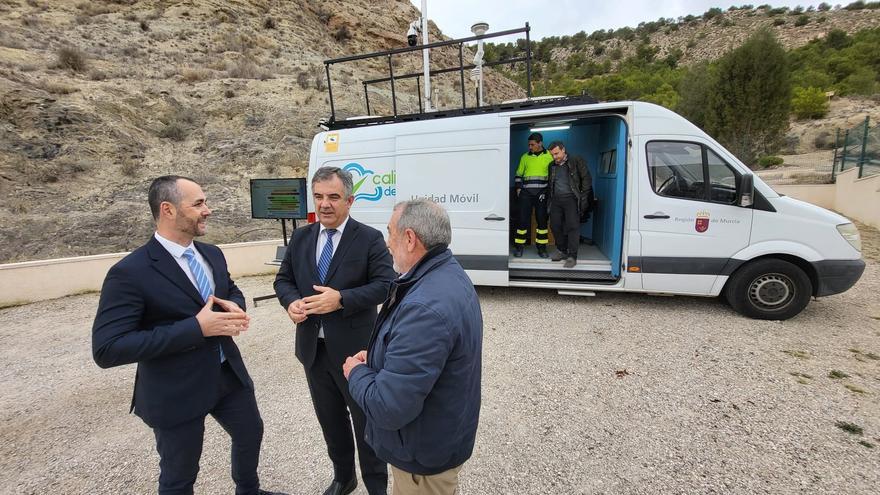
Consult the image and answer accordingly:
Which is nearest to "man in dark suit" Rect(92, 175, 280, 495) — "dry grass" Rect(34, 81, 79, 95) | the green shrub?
"dry grass" Rect(34, 81, 79, 95)

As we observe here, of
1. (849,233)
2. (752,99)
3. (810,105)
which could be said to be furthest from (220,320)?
(810,105)

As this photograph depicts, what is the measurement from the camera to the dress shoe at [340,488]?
213 centimetres

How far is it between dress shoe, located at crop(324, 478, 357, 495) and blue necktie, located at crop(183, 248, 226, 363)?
130 centimetres

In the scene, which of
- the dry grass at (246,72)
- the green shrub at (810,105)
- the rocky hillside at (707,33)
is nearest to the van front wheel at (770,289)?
the dry grass at (246,72)

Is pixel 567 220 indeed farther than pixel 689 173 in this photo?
Yes

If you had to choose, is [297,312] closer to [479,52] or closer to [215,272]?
[215,272]

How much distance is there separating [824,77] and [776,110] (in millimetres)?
23787

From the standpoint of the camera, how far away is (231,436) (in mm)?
1911

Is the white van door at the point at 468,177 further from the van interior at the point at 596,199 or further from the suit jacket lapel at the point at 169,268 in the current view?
the suit jacket lapel at the point at 169,268

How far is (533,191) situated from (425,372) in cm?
495

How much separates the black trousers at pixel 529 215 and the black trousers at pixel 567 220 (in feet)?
0.97

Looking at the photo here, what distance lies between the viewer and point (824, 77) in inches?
1294

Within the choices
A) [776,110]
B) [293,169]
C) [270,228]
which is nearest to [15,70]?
[293,169]

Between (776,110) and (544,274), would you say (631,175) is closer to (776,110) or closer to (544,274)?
(544,274)
